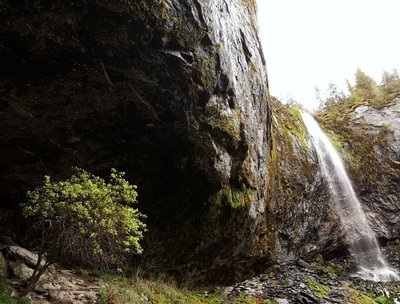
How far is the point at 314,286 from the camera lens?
12.8 metres

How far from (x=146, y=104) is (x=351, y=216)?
1390 centimetres

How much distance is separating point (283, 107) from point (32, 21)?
591 inches

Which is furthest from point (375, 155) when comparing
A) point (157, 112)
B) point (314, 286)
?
point (157, 112)

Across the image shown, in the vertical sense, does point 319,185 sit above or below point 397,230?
above

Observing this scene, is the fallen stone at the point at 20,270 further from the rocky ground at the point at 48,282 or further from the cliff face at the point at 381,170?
the cliff face at the point at 381,170

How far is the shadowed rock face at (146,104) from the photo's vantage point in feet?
21.9

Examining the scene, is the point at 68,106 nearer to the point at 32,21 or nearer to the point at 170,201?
the point at 32,21

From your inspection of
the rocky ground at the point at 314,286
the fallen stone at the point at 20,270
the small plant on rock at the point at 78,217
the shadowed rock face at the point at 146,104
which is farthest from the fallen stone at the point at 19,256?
the rocky ground at the point at 314,286

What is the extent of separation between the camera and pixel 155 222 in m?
10.3

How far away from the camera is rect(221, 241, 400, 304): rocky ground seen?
1195 cm

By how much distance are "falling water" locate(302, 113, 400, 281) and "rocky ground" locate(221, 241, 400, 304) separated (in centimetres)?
90

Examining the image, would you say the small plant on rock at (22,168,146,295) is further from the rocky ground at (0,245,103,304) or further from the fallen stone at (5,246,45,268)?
the fallen stone at (5,246,45,268)

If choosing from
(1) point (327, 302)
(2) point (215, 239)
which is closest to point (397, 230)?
(1) point (327, 302)

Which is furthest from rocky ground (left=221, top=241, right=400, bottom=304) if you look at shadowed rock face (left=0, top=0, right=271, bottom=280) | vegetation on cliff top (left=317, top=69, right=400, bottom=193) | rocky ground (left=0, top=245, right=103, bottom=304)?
vegetation on cliff top (left=317, top=69, right=400, bottom=193)
